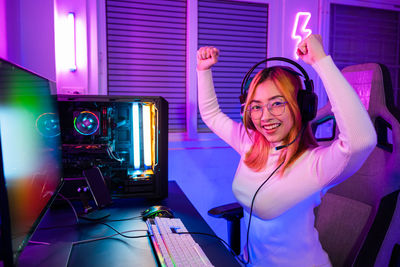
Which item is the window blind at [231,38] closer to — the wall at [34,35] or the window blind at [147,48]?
the window blind at [147,48]

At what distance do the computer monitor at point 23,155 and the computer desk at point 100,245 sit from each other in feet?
0.41

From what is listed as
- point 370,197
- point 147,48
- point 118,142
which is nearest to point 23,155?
point 118,142

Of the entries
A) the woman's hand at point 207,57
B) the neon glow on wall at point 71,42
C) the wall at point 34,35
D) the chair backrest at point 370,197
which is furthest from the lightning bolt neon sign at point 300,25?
the wall at point 34,35

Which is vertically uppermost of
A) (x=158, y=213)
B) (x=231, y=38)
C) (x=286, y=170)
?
(x=231, y=38)

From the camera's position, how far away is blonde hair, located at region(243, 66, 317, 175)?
0.97 meters

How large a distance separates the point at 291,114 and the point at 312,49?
0.24m

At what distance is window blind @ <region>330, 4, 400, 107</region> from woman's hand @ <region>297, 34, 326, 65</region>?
5.90 ft

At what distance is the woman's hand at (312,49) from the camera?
82 cm

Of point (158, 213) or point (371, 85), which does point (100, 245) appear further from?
point (371, 85)

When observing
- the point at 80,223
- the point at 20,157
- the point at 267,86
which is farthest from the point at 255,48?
the point at 20,157

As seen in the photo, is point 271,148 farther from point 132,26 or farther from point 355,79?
point 132,26

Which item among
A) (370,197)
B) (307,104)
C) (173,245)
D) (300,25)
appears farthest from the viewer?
(300,25)

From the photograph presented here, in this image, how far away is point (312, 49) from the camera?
0.83 meters

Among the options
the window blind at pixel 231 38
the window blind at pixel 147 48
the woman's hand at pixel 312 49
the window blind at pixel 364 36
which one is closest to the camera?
the woman's hand at pixel 312 49
